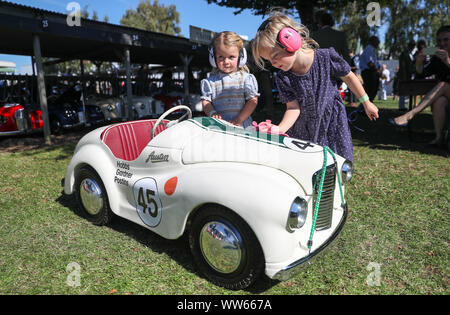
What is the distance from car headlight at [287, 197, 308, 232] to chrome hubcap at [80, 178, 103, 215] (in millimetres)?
1973

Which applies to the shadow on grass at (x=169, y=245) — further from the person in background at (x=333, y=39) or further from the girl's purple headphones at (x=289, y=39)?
the person in background at (x=333, y=39)

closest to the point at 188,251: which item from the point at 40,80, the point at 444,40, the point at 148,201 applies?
the point at 148,201

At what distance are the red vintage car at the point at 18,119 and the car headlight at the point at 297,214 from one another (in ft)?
27.7

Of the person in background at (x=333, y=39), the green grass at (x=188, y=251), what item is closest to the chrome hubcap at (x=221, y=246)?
the green grass at (x=188, y=251)

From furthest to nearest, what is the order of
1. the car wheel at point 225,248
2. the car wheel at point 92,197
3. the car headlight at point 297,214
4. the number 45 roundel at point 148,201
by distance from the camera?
the car wheel at point 92,197, the number 45 roundel at point 148,201, the car wheel at point 225,248, the car headlight at point 297,214

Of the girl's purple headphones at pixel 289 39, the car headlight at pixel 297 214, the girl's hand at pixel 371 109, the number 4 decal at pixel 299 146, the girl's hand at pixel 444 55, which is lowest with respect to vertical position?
the car headlight at pixel 297 214

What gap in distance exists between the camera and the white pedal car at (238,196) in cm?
170

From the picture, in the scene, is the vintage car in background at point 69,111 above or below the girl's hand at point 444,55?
below

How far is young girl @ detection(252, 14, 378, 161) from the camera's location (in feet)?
7.07

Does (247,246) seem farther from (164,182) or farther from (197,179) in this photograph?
(164,182)

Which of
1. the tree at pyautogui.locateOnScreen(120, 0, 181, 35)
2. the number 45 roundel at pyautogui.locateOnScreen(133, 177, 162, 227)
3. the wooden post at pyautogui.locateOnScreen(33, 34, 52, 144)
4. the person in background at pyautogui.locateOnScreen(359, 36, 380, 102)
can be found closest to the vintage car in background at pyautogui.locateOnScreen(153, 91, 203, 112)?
the wooden post at pyautogui.locateOnScreen(33, 34, 52, 144)

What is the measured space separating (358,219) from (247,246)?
1771mm

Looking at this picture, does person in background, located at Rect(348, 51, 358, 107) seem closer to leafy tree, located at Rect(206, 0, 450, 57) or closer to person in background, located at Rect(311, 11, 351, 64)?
person in background, located at Rect(311, 11, 351, 64)

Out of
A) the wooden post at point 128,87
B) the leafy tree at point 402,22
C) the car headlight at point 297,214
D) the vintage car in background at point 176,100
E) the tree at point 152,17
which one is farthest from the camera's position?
the tree at point 152,17
